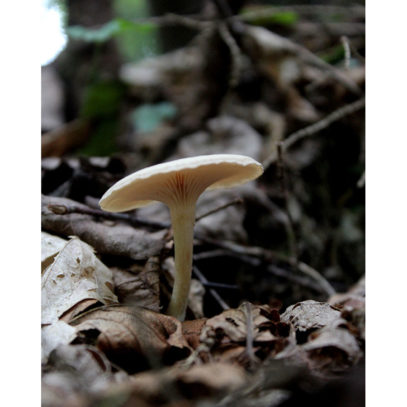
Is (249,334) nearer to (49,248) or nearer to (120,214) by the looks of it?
(49,248)

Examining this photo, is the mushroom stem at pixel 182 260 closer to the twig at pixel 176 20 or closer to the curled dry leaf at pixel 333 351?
the curled dry leaf at pixel 333 351

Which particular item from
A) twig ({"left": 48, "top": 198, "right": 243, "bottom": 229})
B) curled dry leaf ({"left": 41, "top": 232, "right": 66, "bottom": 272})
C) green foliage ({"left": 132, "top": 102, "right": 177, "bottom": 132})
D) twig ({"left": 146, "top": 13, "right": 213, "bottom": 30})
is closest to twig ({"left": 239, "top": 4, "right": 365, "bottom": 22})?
twig ({"left": 146, "top": 13, "right": 213, "bottom": 30})

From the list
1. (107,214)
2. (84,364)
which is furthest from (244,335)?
(107,214)

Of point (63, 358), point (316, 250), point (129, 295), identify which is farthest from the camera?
point (316, 250)

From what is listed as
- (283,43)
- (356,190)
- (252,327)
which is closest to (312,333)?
(252,327)

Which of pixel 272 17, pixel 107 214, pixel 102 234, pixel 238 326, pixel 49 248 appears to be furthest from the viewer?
pixel 272 17
